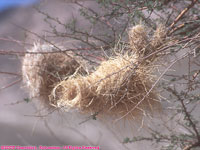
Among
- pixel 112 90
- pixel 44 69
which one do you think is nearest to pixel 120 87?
pixel 112 90

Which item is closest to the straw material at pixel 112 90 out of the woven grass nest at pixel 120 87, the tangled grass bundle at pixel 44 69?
the woven grass nest at pixel 120 87

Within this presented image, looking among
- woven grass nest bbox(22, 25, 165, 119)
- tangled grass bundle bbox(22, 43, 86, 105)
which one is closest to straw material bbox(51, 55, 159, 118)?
woven grass nest bbox(22, 25, 165, 119)

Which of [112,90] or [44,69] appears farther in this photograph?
[44,69]

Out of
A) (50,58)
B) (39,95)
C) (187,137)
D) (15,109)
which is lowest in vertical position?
(15,109)

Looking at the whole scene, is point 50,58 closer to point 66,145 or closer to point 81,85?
point 81,85

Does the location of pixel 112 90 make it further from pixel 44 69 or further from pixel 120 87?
pixel 44 69

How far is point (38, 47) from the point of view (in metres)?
1.09

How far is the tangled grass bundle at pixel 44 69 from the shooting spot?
41.3 inches

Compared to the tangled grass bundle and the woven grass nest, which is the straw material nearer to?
the woven grass nest

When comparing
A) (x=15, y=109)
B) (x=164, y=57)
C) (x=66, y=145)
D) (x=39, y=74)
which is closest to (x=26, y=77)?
(x=39, y=74)

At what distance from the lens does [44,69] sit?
3.45 feet

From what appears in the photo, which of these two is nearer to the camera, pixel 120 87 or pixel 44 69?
pixel 120 87

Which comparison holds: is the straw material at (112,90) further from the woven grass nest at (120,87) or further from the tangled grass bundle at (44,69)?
the tangled grass bundle at (44,69)

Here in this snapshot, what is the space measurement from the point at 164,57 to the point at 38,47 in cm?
49
